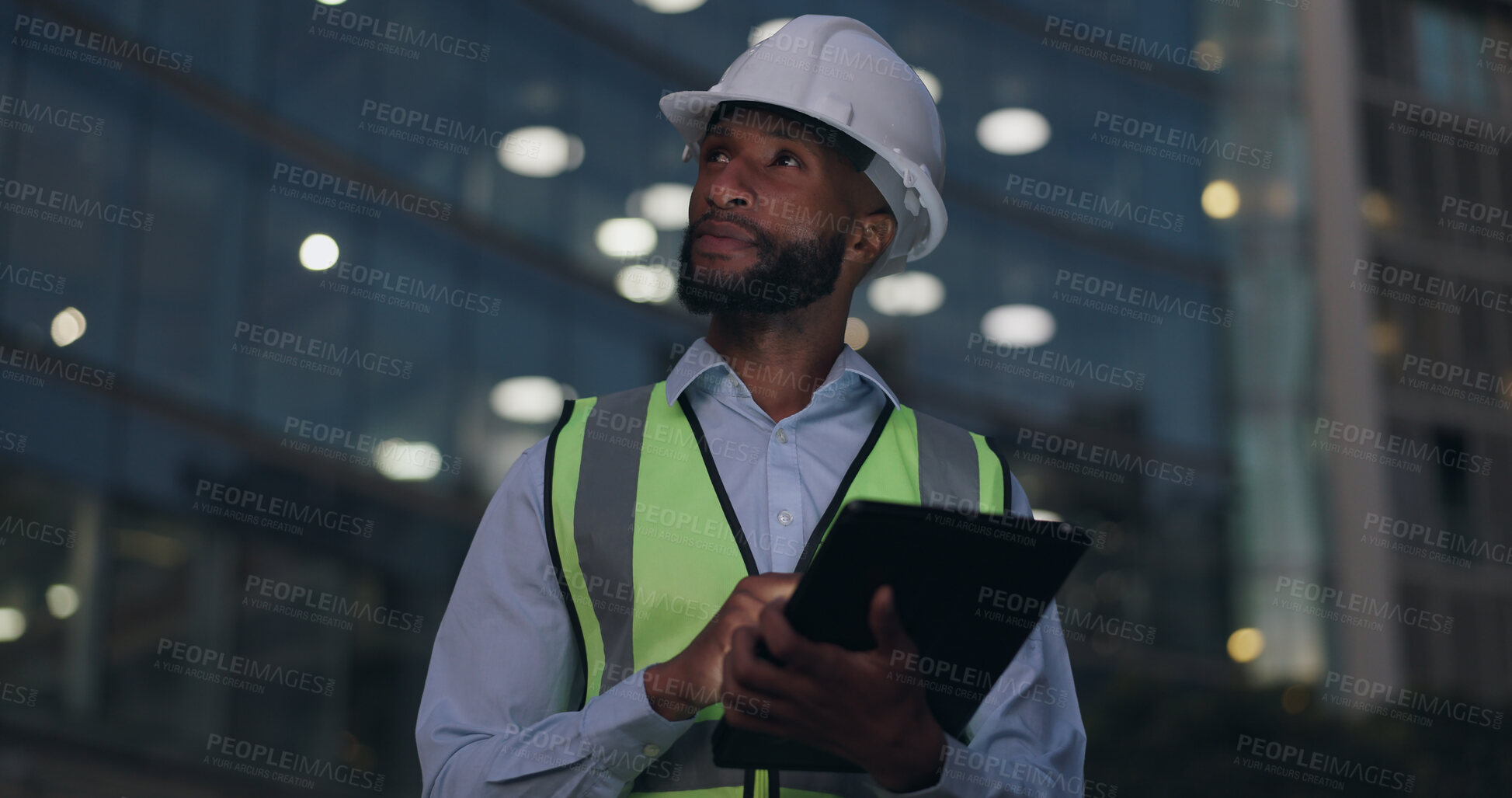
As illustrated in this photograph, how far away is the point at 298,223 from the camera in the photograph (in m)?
13.6

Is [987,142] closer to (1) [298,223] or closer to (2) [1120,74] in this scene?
(2) [1120,74]

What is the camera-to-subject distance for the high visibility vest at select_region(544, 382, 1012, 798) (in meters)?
2.50

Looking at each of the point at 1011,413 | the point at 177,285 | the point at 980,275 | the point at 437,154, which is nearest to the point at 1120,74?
the point at 980,275

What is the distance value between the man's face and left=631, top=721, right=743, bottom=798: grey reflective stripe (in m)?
0.98

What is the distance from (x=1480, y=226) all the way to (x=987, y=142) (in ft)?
34.2

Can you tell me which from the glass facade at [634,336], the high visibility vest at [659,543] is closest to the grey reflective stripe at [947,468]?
the high visibility vest at [659,543]

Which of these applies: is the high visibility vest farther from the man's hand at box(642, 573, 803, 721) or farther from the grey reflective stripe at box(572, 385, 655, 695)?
the man's hand at box(642, 573, 803, 721)

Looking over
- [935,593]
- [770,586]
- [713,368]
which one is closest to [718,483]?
[713,368]

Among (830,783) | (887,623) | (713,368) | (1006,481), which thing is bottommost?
(830,783)

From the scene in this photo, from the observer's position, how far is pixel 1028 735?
2.63 m

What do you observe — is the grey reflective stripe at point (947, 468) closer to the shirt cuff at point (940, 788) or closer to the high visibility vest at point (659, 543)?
the high visibility vest at point (659, 543)

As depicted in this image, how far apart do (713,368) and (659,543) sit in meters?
0.53

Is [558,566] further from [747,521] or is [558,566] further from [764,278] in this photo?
[764,278]

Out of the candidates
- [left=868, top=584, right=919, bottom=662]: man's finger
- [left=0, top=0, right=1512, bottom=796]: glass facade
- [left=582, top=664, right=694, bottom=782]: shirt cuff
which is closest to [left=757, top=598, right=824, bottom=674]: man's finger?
[left=868, top=584, right=919, bottom=662]: man's finger
